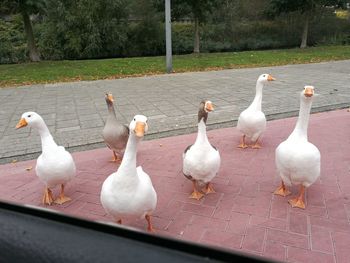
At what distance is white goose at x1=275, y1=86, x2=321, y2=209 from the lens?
129 inches

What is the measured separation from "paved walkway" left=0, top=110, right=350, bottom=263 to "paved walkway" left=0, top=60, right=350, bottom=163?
0.80 metres

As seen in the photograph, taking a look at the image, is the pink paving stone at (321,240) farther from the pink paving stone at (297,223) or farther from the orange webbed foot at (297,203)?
the orange webbed foot at (297,203)

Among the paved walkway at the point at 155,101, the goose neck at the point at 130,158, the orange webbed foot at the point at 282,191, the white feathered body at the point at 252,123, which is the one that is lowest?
the paved walkway at the point at 155,101

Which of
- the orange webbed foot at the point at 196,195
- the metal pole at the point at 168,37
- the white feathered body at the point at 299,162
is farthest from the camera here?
the metal pole at the point at 168,37

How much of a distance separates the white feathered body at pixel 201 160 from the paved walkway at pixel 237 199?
29 cm

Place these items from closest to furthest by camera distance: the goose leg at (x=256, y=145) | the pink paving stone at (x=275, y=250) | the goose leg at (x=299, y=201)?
1. the pink paving stone at (x=275, y=250)
2. the goose leg at (x=299, y=201)
3. the goose leg at (x=256, y=145)

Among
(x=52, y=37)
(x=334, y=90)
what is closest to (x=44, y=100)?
(x=334, y=90)

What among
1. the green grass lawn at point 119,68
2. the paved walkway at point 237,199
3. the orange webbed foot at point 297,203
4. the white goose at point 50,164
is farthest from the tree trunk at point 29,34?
the orange webbed foot at point 297,203

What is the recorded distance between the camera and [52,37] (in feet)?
66.3

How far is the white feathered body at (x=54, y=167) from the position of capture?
11.3ft

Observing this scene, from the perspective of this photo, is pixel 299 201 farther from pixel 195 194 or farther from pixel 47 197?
pixel 47 197

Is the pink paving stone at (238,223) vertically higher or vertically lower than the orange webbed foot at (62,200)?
higher

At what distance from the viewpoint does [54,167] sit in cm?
345

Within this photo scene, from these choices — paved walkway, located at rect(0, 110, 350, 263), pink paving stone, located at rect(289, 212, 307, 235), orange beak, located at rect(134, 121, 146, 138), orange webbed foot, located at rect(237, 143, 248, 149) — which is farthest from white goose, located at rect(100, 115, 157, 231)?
orange webbed foot, located at rect(237, 143, 248, 149)
